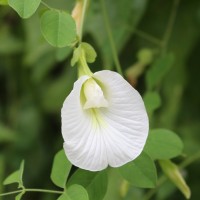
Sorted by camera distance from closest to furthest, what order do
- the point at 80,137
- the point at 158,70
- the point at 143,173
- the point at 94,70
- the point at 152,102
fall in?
the point at 80,137 < the point at 143,173 < the point at 152,102 < the point at 158,70 < the point at 94,70

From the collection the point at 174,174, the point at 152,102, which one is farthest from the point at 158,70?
the point at 174,174

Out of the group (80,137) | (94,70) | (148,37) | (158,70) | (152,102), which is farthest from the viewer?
(94,70)

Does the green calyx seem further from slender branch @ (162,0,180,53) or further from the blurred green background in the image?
slender branch @ (162,0,180,53)

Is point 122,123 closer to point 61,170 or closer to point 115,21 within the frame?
point 61,170

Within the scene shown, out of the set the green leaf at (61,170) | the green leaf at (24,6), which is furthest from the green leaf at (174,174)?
the green leaf at (24,6)

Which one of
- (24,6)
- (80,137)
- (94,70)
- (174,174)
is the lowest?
(94,70)

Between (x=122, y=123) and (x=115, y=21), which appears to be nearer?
(x=122, y=123)

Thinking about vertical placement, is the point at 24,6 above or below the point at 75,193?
above
